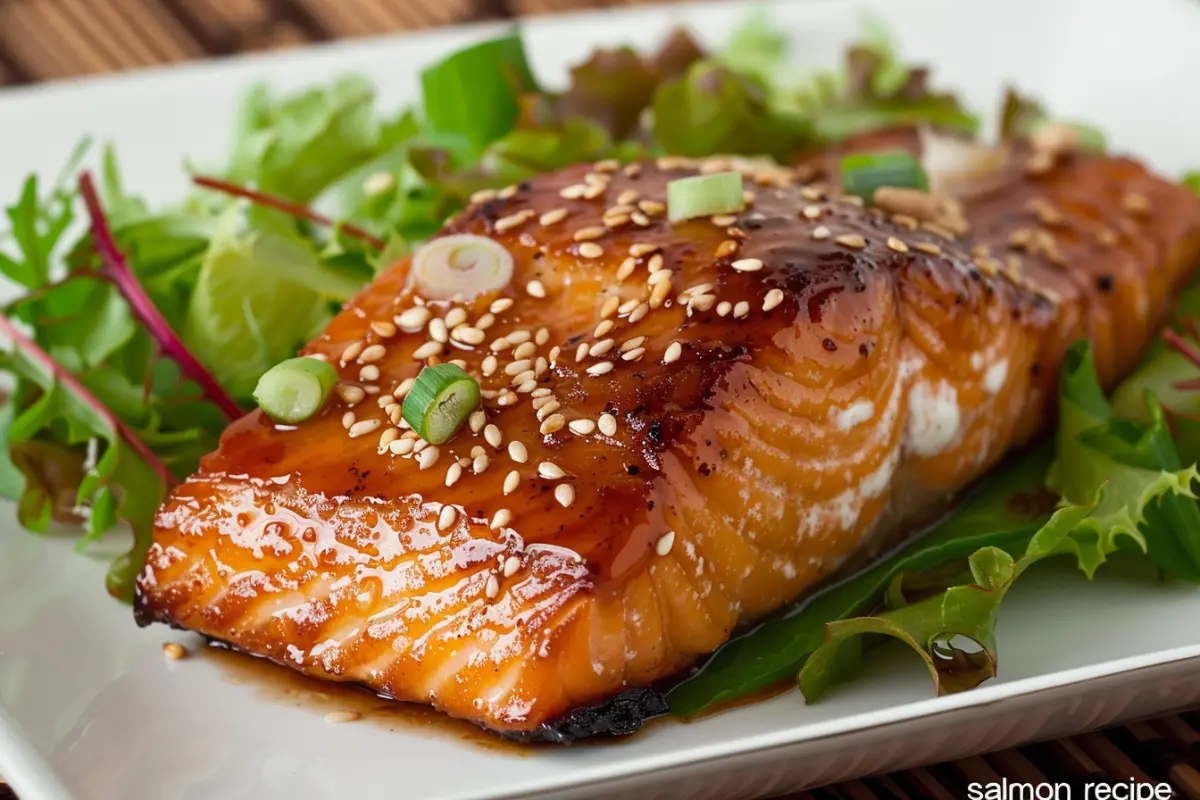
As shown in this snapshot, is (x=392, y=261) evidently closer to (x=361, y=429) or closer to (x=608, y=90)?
(x=361, y=429)

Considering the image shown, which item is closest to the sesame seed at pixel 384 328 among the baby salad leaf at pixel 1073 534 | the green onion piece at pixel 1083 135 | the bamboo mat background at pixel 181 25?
the baby salad leaf at pixel 1073 534

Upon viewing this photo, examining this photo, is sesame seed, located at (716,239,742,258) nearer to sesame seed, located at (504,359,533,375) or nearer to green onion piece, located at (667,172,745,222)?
green onion piece, located at (667,172,745,222)

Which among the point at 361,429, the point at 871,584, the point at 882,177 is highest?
the point at 882,177

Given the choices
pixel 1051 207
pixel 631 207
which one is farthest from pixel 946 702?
pixel 1051 207

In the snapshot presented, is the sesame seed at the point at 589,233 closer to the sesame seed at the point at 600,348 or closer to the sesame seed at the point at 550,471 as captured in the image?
the sesame seed at the point at 600,348

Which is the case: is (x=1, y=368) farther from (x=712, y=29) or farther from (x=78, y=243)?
(x=712, y=29)

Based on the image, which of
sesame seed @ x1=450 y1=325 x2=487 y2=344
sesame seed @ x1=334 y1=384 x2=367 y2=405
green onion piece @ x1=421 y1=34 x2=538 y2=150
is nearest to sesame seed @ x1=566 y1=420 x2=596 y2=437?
sesame seed @ x1=450 y1=325 x2=487 y2=344

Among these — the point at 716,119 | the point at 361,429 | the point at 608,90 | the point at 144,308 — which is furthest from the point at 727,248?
the point at 608,90
